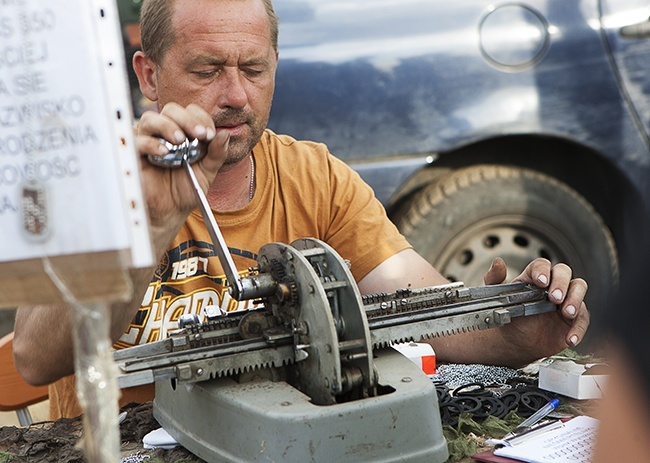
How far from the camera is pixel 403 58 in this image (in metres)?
3.76

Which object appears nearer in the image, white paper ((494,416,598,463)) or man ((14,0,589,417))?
white paper ((494,416,598,463))

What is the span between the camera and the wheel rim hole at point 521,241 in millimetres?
4027

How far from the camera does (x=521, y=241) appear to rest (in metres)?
4.04

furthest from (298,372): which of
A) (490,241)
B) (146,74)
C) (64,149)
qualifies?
(490,241)

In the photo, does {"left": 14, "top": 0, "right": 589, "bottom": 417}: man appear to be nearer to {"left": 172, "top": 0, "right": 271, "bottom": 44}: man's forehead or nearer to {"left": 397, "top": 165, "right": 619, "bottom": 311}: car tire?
{"left": 172, "top": 0, "right": 271, "bottom": 44}: man's forehead

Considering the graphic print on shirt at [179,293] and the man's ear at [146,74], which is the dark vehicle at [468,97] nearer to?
the man's ear at [146,74]

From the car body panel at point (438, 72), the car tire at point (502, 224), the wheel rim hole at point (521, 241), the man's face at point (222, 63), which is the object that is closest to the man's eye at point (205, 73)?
the man's face at point (222, 63)

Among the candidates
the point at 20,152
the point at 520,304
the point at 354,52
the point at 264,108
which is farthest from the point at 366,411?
the point at 354,52

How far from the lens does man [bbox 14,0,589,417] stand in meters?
2.11

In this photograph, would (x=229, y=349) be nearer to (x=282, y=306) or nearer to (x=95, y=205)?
(x=282, y=306)

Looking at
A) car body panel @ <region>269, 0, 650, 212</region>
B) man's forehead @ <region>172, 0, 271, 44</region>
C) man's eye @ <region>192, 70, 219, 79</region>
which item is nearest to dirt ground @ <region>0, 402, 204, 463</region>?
man's eye @ <region>192, 70, 219, 79</region>

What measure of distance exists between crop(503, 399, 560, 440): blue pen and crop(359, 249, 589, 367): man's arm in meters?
0.25

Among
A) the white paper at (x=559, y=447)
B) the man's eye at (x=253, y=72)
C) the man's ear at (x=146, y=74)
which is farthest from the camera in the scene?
the man's ear at (x=146, y=74)

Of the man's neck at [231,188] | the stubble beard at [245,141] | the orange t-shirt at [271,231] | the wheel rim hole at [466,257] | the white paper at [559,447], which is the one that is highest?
the stubble beard at [245,141]
